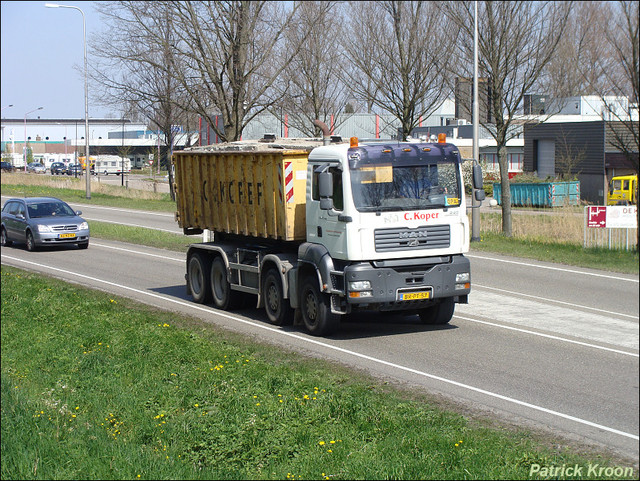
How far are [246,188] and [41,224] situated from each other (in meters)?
13.7

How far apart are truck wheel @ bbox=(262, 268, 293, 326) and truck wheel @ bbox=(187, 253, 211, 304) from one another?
82.6 inches

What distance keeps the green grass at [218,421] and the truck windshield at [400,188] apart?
2.37m

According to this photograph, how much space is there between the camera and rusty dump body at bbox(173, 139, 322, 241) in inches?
480

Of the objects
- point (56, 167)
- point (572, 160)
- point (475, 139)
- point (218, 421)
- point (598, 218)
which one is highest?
point (572, 160)

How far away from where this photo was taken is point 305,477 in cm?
534

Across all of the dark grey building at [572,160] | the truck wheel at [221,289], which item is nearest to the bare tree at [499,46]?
the truck wheel at [221,289]

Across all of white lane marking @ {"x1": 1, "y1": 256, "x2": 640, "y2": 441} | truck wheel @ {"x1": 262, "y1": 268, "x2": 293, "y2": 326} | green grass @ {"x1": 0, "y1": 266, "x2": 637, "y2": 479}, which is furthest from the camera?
truck wheel @ {"x1": 262, "y1": 268, "x2": 293, "y2": 326}

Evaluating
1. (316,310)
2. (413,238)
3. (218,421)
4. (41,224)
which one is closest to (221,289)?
(316,310)

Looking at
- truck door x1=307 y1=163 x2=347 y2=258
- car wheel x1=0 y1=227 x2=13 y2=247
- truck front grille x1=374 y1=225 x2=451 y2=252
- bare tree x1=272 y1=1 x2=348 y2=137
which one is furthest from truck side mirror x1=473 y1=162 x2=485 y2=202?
car wheel x1=0 y1=227 x2=13 y2=247

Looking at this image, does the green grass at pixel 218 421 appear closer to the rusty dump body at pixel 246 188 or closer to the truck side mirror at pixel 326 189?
the truck side mirror at pixel 326 189

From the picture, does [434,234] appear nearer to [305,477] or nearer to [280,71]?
[305,477]

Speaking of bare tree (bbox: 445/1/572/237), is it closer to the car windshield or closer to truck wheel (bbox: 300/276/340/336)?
truck wheel (bbox: 300/276/340/336)

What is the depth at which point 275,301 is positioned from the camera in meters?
12.6

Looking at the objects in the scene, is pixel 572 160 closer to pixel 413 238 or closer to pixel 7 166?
pixel 413 238
